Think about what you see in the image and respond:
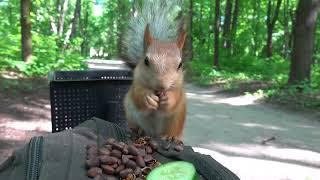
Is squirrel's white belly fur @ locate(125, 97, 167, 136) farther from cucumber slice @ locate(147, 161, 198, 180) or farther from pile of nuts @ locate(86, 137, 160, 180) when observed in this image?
cucumber slice @ locate(147, 161, 198, 180)

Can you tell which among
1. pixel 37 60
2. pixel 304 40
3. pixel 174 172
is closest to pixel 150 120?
pixel 174 172

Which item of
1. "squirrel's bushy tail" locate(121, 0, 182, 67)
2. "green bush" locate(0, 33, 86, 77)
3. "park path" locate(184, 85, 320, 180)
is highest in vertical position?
"squirrel's bushy tail" locate(121, 0, 182, 67)

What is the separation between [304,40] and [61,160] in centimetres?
1025

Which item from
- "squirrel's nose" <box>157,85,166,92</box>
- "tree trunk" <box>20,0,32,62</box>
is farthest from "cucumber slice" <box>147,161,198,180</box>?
"tree trunk" <box>20,0,32,62</box>

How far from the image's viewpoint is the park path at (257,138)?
5.13 metres

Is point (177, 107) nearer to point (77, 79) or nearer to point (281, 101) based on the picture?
point (77, 79)

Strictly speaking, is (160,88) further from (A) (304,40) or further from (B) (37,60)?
(A) (304,40)

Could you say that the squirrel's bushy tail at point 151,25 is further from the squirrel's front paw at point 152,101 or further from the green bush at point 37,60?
the green bush at point 37,60

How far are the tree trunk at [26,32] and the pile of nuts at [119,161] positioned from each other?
26.8 feet

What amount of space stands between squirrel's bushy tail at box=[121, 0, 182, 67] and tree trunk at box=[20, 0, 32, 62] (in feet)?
22.9

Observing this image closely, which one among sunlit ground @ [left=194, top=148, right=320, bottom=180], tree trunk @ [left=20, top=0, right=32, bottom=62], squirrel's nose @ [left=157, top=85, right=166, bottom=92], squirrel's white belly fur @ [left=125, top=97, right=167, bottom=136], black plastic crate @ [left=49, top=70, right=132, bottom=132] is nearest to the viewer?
squirrel's nose @ [left=157, top=85, right=166, bottom=92]

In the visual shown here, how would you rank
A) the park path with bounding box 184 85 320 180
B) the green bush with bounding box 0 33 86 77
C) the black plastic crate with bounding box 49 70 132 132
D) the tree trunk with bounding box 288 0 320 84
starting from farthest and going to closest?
the tree trunk with bounding box 288 0 320 84 < the green bush with bounding box 0 33 86 77 < the park path with bounding box 184 85 320 180 < the black plastic crate with bounding box 49 70 132 132

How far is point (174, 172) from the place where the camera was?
5.86 feet

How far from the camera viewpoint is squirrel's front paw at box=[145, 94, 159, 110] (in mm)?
2662
